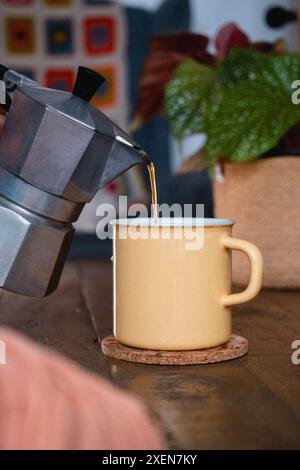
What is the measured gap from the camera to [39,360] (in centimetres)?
26

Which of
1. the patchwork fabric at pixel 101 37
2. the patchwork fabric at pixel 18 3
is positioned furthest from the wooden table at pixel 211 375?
the patchwork fabric at pixel 18 3

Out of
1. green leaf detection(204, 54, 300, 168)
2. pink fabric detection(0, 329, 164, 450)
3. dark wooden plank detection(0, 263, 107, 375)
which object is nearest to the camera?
pink fabric detection(0, 329, 164, 450)

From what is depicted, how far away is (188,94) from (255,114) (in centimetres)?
14

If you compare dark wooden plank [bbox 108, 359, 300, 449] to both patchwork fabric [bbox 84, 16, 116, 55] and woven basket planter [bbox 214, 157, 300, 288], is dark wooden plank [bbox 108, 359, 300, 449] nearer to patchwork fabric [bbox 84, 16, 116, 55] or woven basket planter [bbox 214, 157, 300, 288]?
woven basket planter [bbox 214, 157, 300, 288]

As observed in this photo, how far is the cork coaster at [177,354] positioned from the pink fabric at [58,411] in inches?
11.7

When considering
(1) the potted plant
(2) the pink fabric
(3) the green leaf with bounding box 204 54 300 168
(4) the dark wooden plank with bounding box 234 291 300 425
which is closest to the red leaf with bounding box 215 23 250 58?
(1) the potted plant

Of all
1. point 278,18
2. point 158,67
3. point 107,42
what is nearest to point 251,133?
point 158,67

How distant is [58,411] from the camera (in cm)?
23

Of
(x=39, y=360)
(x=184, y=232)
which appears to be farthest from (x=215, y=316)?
(x=39, y=360)

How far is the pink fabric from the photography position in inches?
9.2

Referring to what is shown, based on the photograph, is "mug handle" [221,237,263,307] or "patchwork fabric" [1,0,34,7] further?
"patchwork fabric" [1,0,34,7]

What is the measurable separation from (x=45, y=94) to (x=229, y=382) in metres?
0.31

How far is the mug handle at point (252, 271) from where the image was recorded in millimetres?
600
